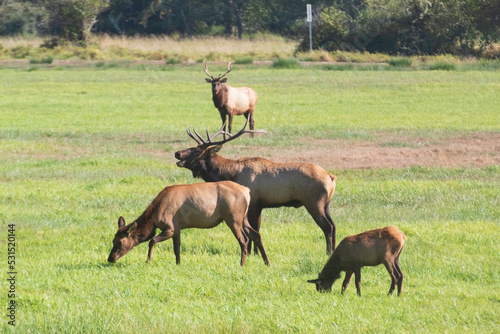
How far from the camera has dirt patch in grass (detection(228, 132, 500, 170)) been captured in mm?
17484

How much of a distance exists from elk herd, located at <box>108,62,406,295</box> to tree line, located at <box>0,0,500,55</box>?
4022cm

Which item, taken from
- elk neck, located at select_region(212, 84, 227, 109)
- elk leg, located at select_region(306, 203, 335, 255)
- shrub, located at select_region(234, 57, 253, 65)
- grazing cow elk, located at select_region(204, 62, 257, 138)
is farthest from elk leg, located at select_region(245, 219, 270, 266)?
shrub, located at select_region(234, 57, 253, 65)

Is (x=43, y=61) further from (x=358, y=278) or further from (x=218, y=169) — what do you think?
(x=358, y=278)

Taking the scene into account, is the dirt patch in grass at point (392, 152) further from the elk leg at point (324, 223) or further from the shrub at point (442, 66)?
the shrub at point (442, 66)

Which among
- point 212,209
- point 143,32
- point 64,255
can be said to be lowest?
point 143,32

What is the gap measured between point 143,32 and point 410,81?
4061cm

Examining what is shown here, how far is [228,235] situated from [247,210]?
1.59 metres

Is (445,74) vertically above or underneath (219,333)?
underneath

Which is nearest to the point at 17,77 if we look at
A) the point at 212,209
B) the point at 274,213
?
the point at 274,213

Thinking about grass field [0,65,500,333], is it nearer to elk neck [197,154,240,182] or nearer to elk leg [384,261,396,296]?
elk leg [384,261,396,296]

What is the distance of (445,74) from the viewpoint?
37.4 m

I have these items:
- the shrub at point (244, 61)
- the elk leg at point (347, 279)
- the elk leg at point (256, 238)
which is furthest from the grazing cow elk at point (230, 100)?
the shrub at point (244, 61)

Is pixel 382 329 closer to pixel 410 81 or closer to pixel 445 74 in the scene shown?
pixel 410 81

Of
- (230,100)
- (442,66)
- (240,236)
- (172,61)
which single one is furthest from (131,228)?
(172,61)
